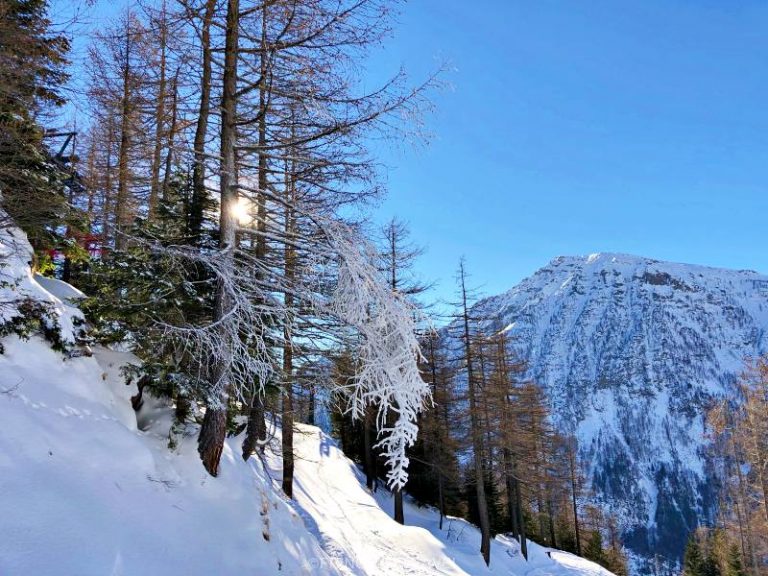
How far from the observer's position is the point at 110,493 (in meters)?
4.07

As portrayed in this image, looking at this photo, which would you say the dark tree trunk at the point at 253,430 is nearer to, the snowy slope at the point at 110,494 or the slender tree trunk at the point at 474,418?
the snowy slope at the point at 110,494

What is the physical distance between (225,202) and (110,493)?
11.0ft

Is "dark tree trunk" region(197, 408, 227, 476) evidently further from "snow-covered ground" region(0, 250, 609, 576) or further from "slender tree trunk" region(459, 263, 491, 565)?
"slender tree trunk" region(459, 263, 491, 565)

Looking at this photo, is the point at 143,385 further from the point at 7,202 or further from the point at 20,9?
the point at 20,9

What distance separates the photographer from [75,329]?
5.73m

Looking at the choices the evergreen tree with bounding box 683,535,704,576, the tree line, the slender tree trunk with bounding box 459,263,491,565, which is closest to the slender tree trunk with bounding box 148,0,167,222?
the tree line

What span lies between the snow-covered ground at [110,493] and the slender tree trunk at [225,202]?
23cm

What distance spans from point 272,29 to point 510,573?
64.9 ft

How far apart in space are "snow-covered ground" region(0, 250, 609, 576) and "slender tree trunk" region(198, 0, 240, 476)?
0.75ft

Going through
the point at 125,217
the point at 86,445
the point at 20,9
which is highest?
the point at 20,9

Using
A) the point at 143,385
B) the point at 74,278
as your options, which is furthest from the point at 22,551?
the point at 74,278

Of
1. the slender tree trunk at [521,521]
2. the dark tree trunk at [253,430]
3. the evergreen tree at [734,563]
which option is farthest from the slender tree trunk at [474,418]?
the evergreen tree at [734,563]

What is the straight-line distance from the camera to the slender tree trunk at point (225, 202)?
18.2 ft

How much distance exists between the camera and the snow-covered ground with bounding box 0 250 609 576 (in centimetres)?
334
